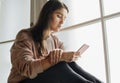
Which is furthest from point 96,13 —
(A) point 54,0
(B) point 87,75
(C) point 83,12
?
(B) point 87,75

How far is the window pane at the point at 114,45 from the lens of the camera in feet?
4.04

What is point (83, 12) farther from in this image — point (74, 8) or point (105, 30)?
point (105, 30)

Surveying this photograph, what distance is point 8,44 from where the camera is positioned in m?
1.82

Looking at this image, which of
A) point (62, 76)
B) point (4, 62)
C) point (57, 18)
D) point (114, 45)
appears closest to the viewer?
point (62, 76)

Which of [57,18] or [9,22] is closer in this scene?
[57,18]

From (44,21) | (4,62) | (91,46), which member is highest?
(44,21)

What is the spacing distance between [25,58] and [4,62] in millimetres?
845

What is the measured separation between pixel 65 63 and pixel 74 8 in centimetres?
65

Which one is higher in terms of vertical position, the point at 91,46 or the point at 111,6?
the point at 111,6

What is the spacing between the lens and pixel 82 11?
148 centimetres

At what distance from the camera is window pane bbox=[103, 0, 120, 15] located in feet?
4.32

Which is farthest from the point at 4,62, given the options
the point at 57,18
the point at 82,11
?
the point at 57,18

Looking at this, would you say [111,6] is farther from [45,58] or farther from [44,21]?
[45,58]

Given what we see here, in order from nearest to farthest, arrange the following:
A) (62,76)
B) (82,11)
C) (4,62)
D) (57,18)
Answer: (62,76)
(57,18)
(82,11)
(4,62)
